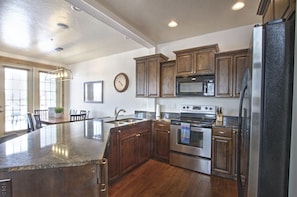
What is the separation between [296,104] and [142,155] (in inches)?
113

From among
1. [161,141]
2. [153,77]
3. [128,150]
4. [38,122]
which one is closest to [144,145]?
[161,141]

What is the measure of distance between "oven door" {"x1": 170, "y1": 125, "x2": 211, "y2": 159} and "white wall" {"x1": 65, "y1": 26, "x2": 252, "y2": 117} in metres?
0.80

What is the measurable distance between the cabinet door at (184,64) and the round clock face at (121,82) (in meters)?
1.83

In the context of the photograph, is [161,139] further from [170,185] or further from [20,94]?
[20,94]

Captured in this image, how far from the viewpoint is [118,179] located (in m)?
2.64

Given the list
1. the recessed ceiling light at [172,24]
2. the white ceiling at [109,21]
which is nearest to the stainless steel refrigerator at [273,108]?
the white ceiling at [109,21]

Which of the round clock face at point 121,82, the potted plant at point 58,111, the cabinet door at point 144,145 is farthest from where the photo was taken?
the round clock face at point 121,82

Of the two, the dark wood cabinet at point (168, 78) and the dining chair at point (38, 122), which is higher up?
the dark wood cabinet at point (168, 78)

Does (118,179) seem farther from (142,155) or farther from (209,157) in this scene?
(209,157)

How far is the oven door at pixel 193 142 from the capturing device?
9.32ft

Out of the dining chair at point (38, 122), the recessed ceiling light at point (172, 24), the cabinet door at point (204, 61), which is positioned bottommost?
the dining chair at point (38, 122)

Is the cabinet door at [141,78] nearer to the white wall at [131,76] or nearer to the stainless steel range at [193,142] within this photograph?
the white wall at [131,76]

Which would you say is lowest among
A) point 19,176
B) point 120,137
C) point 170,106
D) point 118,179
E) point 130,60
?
point 118,179

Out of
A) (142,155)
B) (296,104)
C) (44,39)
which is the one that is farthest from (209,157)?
(44,39)
